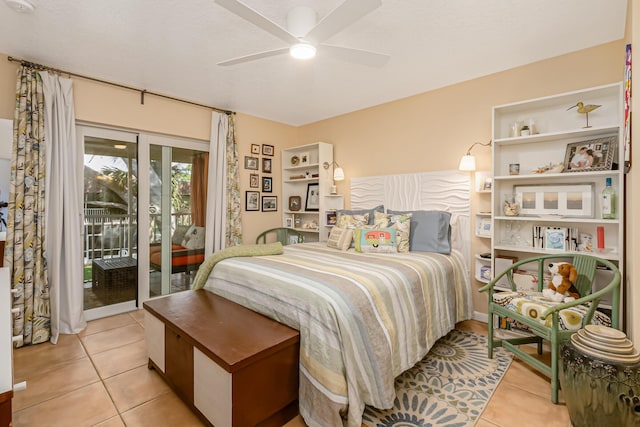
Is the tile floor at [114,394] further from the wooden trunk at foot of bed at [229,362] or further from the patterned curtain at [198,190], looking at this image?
the patterned curtain at [198,190]

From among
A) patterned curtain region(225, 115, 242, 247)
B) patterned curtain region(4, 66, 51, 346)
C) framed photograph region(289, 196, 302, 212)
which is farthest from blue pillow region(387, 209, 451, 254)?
patterned curtain region(4, 66, 51, 346)

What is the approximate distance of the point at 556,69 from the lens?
8.79 ft

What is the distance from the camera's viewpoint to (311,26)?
6.86 ft

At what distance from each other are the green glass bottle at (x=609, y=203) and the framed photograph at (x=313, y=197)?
303 centimetres

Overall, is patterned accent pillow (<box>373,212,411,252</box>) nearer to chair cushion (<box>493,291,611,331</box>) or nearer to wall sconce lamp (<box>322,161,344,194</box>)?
chair cushion (<box>493,291,611,331</box>)

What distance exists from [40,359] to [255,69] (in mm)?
3034

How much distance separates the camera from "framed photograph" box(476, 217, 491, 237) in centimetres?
295

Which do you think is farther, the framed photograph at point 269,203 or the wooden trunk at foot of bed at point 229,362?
the framed photograph at point 269,203

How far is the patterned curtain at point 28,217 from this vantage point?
2.55 meters

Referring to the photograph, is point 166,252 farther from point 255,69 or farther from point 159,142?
point 255,69

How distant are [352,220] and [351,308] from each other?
181cm

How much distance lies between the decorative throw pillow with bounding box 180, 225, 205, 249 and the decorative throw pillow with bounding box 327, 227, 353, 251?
1792 mm

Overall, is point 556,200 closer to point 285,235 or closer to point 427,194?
point 427,194

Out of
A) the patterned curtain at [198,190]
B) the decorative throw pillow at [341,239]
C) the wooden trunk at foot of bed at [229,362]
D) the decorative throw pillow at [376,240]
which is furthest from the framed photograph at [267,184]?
the wooden trunk at foot of bed at [229,362]
